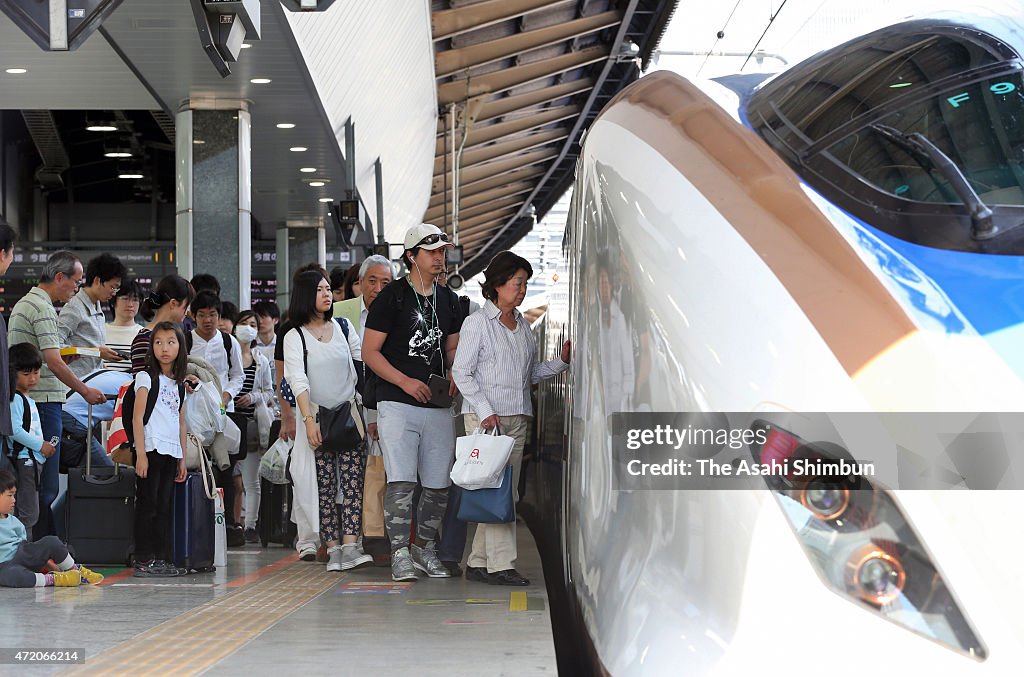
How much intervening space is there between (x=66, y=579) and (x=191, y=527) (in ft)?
2.37

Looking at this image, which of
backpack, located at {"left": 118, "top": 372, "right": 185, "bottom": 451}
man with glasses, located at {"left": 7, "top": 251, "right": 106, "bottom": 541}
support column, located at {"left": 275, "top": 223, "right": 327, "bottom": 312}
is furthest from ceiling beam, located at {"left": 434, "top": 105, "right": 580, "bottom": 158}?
backpack, located at {"left": 118, "top": 372, "right": 185, "bottom": 451}

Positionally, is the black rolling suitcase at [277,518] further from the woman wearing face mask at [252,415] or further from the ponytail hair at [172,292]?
the ponytail hair at [172,292]

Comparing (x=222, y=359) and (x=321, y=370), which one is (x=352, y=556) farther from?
(x=222, y=359)

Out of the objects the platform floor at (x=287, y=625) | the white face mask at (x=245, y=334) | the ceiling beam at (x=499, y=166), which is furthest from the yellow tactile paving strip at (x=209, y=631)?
the ceiling beam at (x=499, y=166)

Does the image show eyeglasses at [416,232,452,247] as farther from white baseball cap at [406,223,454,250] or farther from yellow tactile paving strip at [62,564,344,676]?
yellow tactile paving strip at [62,564,344,676]

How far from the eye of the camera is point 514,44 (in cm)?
2311

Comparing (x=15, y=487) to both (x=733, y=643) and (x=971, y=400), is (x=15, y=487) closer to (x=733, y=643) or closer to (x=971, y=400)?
(x=733, y=643)

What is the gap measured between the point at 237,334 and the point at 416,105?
1090 centimetres

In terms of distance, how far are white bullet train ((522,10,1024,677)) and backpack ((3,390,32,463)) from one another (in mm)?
3123

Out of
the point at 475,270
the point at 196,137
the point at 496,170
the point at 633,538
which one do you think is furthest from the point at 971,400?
the point at 475,270

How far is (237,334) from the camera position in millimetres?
8070

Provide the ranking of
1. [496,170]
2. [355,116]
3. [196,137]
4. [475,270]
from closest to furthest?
1. [196,137]
2. [355,116]
3. [496,170]
4. [475,270]

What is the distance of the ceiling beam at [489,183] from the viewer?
37188 mm

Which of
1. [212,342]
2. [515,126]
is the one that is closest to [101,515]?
[212,342]
